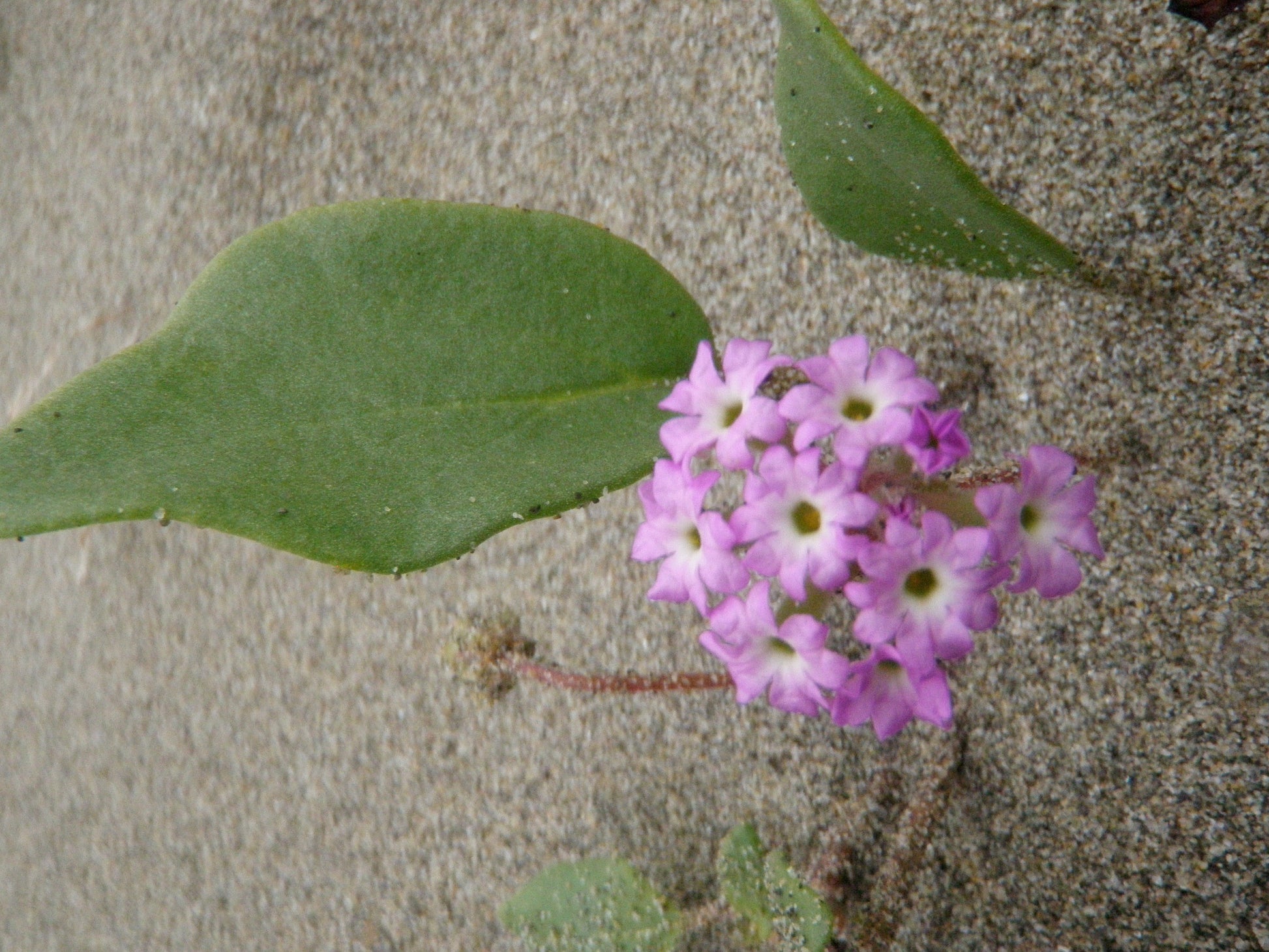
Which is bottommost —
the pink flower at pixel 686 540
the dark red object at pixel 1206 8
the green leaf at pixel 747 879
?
the green leaf at pixel 747 879

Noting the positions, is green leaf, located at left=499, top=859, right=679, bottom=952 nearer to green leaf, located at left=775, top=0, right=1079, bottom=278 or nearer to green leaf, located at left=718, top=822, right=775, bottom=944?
green leaf, located at left=718, top=822, right=775, bottom=944

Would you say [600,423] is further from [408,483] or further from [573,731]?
[573,731]

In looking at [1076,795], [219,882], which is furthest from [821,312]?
[219,882]

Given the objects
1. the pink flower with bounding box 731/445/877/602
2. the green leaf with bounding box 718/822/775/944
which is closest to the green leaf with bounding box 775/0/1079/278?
the pink flower with bounding box 731/445/877/602

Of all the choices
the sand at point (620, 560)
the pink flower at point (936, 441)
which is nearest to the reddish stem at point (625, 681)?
the sand at point (620, 560)

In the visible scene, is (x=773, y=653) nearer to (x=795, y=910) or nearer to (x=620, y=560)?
(x=795, y=910)

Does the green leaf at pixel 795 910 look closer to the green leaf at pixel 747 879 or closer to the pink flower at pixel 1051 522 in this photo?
the green leaf at pixel 747 879

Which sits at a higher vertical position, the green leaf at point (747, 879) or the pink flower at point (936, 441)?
the pink flower at point (936, 441)

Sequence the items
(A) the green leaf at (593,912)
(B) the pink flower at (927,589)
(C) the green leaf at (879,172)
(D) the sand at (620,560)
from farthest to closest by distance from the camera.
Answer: (A) the green leaf at (593,912) < (D) the sand at (620,560) < (C) the green leaf at (879,172) < (B) the pink flower at (927,589)
